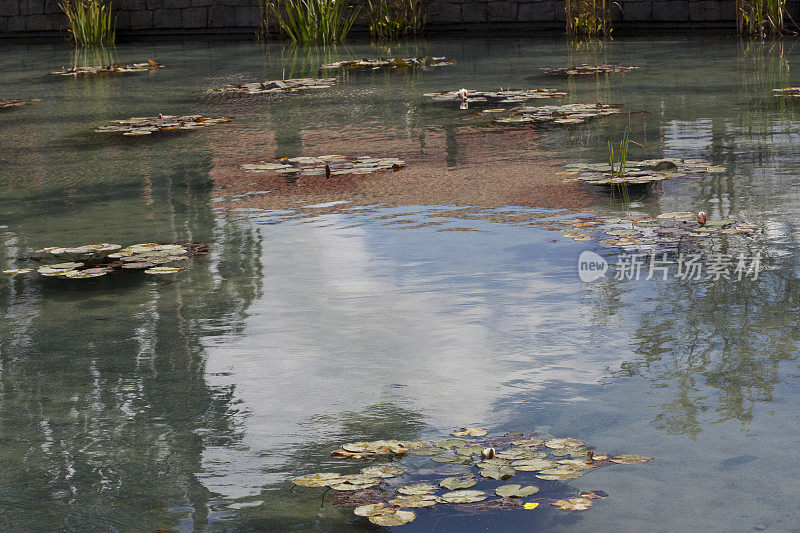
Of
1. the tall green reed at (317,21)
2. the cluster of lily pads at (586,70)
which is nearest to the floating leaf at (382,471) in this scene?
the cluster of lily pads at (586,70)

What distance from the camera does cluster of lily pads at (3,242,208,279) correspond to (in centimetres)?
364

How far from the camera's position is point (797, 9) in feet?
40.0

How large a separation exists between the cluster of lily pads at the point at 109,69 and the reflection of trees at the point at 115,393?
7.36 metres

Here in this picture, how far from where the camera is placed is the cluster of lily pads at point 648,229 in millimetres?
3635

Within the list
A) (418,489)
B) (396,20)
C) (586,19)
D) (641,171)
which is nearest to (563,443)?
(418,489)

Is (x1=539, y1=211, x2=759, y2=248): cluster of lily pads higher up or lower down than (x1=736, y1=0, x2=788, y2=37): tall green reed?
lower down

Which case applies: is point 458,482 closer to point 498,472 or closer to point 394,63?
point 498,472

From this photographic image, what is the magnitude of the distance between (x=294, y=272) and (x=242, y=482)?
1522 mm

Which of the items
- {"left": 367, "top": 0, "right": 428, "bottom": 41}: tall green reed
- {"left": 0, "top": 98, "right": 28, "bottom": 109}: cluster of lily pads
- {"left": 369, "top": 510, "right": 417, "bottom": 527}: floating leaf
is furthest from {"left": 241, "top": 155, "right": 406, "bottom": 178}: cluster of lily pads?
{"left": 367, "top": 0, "right": 428, "bottom": 41}: tall green reed

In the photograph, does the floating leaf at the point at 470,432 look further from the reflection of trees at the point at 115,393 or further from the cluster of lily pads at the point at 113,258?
the cluster of lily pads at the point at 113,258

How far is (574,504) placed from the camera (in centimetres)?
195

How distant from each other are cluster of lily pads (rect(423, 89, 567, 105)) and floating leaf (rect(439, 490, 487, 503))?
5.64 m

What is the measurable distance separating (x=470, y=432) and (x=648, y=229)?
1718 millimetres

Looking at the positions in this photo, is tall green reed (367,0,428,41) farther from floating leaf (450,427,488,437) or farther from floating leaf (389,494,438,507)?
floating leaf (389,494,438,507)
